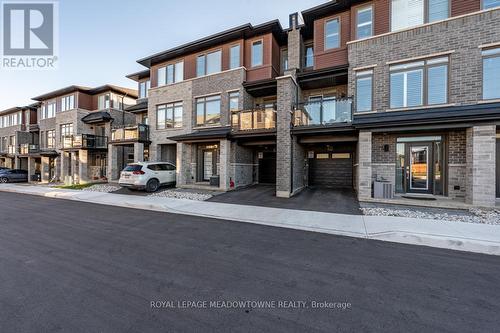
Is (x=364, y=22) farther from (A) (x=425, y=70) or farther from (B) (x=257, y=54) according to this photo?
(B) (x=257, y=54)

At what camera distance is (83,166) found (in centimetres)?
1969

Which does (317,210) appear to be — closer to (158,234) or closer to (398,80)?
(158,234)

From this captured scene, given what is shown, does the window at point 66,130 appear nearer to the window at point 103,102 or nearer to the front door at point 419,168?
the window at point 103,102

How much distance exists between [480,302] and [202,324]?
367 cm

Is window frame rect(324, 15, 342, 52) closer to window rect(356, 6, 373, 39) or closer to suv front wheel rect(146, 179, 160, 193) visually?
window rect(356, 6, 373, 39)

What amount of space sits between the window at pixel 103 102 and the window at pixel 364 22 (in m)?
22.4

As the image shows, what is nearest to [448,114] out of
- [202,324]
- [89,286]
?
[202,324]

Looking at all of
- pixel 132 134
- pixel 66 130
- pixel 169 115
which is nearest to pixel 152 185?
pixel 132 134

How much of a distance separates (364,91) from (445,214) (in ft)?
21.8

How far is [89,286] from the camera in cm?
325

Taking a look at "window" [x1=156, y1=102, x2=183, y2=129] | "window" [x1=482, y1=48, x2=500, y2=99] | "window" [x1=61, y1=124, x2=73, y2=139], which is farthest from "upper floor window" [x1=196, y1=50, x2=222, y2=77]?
"window" [x1=61, y1=124, x2=73, y2=139]

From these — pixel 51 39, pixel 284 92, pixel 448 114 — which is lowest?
pixel 448 114

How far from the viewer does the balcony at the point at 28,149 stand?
24175 mm

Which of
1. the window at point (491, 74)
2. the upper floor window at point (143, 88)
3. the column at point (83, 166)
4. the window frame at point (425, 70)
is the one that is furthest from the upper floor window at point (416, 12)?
the column at point (83, 166)
